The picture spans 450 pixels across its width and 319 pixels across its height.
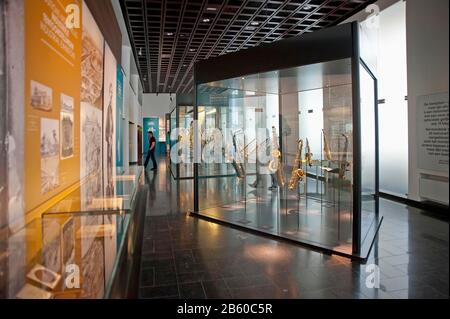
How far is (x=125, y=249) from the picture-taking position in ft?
3.99

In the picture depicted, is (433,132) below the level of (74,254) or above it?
above

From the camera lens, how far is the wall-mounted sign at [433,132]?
0.91 m

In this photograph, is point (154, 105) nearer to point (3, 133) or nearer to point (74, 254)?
point (3, 133)

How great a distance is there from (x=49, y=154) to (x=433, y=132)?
8.73 ft

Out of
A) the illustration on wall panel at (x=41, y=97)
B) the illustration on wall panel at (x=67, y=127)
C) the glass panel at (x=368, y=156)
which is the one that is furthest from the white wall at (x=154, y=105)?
the illustration on wall panel at (x=41, y=97)

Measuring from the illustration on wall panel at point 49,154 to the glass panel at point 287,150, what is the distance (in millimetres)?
2875

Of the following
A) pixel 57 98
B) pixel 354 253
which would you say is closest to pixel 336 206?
pixel 354 253

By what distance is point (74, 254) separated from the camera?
4.60ft

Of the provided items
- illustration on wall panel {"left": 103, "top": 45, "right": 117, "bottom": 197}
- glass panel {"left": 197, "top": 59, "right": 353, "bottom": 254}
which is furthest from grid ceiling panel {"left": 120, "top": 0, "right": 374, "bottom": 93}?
glass panel {"left": 197, "top": 59, "right": 353, "bottom": 254}

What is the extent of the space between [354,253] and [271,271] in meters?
1.06

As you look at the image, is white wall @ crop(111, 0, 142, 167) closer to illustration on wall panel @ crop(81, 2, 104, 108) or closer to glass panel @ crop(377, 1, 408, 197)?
illustration on wall panel @ crop(81, 2, 104, 108)

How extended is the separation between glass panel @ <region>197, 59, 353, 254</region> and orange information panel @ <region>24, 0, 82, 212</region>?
2.64 meters

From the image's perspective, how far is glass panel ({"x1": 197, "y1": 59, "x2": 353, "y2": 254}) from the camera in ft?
15.5

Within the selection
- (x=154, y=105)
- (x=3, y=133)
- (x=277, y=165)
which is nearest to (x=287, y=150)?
(x=277, y=165)
